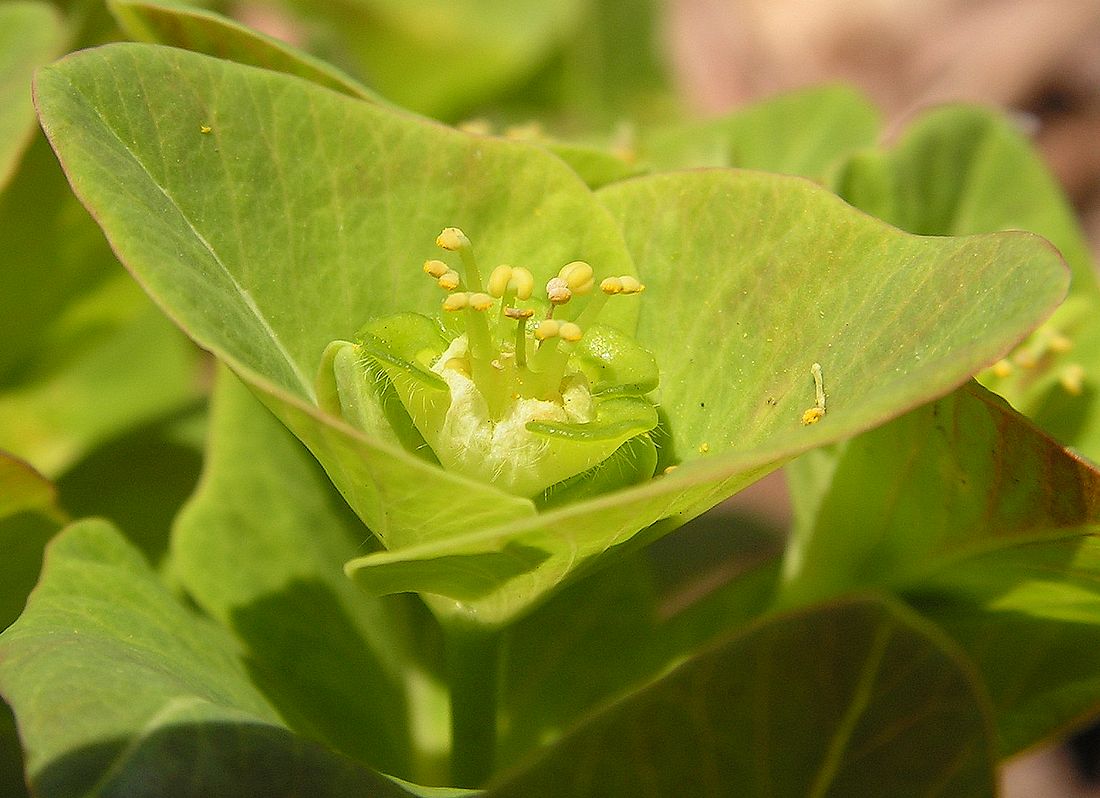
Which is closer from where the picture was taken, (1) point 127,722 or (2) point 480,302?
(1) point 127,722

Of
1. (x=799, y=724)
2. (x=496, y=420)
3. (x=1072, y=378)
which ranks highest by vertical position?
(x=496, y=420)

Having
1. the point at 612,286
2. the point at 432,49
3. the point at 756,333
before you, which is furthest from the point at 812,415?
the point at 432,49

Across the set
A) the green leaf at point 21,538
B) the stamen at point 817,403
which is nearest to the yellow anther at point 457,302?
the stamen at point 817,403

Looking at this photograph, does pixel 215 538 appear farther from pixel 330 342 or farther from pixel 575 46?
pixel 575 46

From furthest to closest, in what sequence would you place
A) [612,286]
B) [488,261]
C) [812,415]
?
[488,261], [612,286], [812,415]

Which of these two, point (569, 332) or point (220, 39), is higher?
point (220, 39)

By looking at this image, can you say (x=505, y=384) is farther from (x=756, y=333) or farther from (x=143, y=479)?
(x=143, y=479)

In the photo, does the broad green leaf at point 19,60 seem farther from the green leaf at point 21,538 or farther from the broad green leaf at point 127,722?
the broad green leaf at point 127,722
